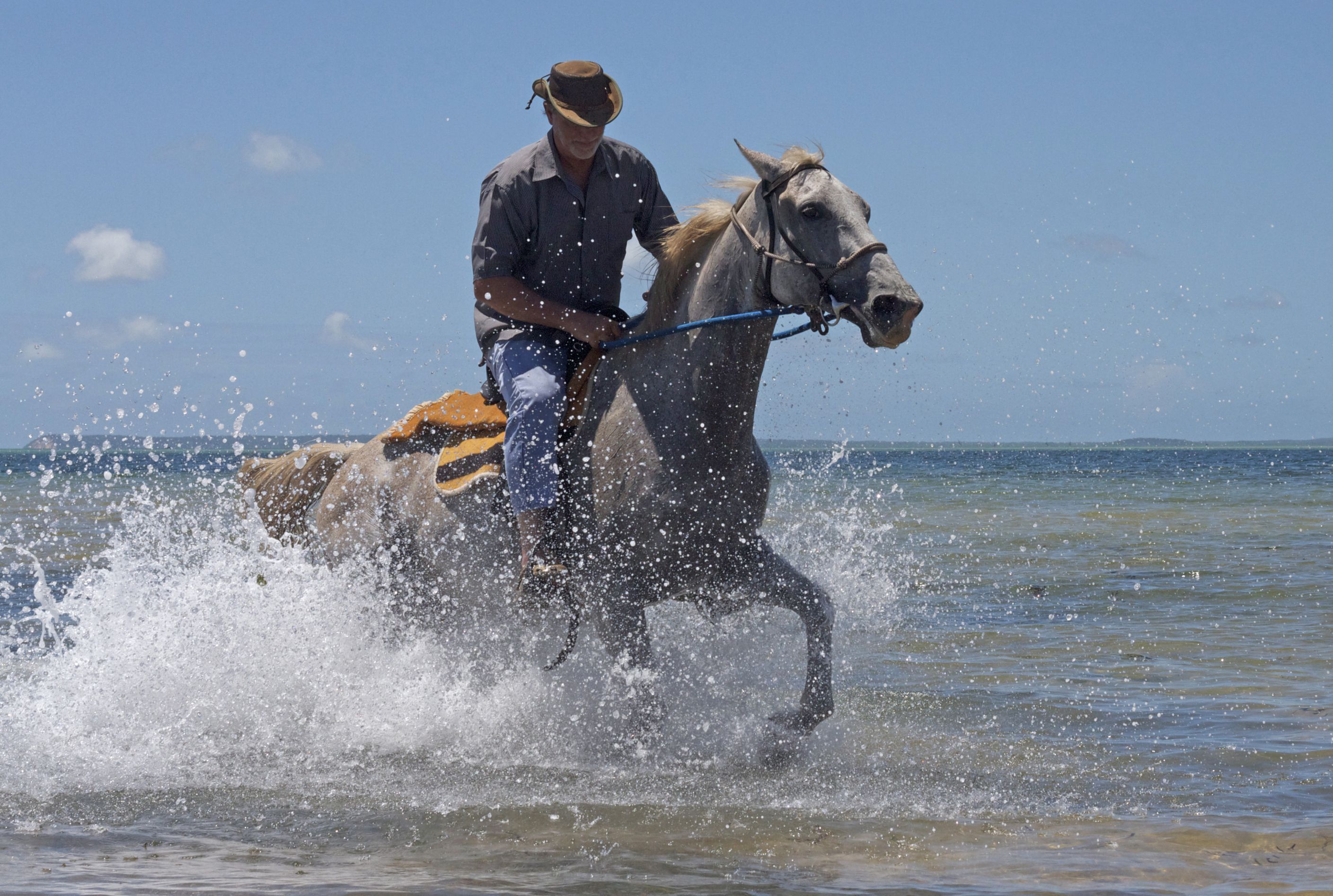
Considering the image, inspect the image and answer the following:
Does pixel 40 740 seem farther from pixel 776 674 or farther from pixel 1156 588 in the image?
pixel 1156 588

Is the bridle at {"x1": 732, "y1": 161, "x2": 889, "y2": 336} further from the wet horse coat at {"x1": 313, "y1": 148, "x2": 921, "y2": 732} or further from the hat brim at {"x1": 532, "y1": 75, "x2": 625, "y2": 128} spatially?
the hat brim at {"x1": 532, "y1": 75, "x2": 625, "y2": 128}

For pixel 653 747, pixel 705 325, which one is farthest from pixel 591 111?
pixel 653 747

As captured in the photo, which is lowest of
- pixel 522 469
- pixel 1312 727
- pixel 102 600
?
pixel 1312 727

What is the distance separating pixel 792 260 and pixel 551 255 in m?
1.30

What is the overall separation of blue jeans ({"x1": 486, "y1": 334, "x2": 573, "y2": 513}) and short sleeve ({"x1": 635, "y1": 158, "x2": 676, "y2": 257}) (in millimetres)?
746

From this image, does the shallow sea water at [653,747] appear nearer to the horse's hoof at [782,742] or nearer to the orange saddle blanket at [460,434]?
the horse's hoof at [782,742]

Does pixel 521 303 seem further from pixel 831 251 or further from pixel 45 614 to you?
pixel 45 614

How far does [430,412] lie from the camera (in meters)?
6.05

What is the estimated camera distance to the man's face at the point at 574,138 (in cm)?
Result: 509

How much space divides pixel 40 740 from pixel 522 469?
2408 millimetres

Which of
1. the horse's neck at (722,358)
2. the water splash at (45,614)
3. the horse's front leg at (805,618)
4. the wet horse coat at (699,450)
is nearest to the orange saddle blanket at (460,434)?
the wet horse coat at (699,450)

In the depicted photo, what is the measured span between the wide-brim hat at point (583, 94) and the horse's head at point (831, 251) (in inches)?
30.3

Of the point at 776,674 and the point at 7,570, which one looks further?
the point at 7,570

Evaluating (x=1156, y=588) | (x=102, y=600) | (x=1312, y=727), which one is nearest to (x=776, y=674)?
(x=1312, y=727)
